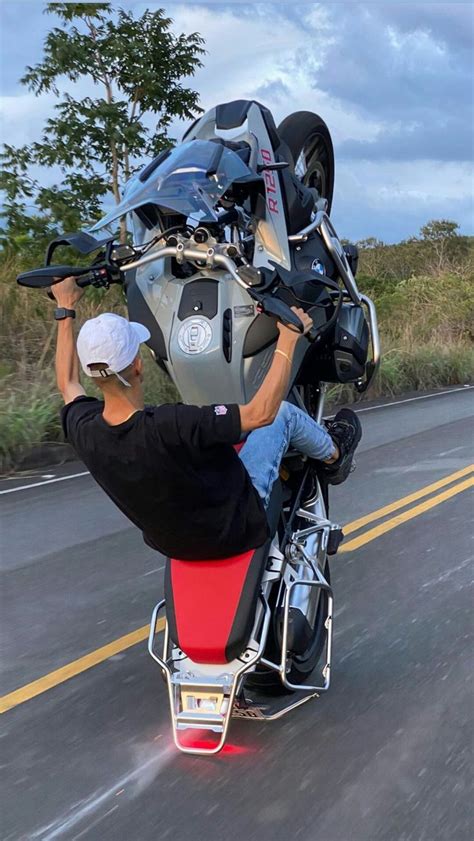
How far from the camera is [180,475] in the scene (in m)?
3.11

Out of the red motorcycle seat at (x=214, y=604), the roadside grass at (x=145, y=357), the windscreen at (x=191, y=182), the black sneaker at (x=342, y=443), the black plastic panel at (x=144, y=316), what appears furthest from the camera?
the roadside grass at (x=145, y=357)

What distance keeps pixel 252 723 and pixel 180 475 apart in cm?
121

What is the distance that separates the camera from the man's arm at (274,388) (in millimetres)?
3092

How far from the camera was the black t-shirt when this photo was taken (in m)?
3.05

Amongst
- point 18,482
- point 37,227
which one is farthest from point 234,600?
point 37,227

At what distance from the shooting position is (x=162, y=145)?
1462 centimetres

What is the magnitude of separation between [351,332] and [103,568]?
2.46m

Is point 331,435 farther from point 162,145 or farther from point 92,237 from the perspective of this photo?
point 162,145

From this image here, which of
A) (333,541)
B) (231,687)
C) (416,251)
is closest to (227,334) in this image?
(333,541)

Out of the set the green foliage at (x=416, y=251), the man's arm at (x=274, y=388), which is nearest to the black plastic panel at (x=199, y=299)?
the man's arm at (x=274, y=388)

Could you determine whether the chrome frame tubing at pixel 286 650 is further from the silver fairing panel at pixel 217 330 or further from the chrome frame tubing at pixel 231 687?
the silver fairing panel at pixel 217 330

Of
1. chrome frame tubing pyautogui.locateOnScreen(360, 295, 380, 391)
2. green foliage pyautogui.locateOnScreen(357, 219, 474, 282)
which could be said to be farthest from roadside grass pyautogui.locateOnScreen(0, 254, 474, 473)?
green foliage pyautogui.locateOnScreen(357, 219, 474, 282)

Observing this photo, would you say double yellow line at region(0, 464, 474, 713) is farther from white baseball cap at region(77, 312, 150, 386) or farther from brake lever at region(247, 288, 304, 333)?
brake lever at region(247, 288, 304, 333)

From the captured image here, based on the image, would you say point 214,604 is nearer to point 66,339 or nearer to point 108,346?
point 108,346
